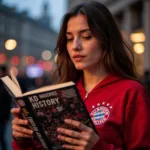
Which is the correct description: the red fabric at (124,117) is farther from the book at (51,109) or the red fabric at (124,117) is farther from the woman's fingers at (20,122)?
the woman's fingers at (20,122)

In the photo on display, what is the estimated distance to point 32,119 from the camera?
188 centimetres

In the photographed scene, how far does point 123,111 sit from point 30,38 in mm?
99537

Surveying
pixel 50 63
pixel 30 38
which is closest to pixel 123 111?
pixel 50 63

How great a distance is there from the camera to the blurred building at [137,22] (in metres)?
22.5

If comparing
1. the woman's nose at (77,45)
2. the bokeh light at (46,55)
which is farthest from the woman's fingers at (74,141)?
the bokeh light at (46,55)

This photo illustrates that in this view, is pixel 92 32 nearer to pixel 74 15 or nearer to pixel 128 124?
pixel 74 15

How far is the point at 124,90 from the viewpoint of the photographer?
83.7 inches

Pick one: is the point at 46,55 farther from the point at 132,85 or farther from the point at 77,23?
the point at 132,85

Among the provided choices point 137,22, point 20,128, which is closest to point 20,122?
point 20,128

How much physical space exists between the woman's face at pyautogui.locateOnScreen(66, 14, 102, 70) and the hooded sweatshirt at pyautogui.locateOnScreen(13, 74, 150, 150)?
217 mm

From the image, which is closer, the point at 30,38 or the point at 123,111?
the point at 123,111

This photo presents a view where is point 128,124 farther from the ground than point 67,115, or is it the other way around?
point 67,115

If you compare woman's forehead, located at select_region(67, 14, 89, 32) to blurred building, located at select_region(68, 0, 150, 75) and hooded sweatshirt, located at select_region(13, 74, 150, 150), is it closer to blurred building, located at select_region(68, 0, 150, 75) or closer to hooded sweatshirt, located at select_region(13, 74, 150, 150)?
hooded sweatshirt, located at select_region(13, 74, 150, 150)

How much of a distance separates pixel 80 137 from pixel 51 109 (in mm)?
191
